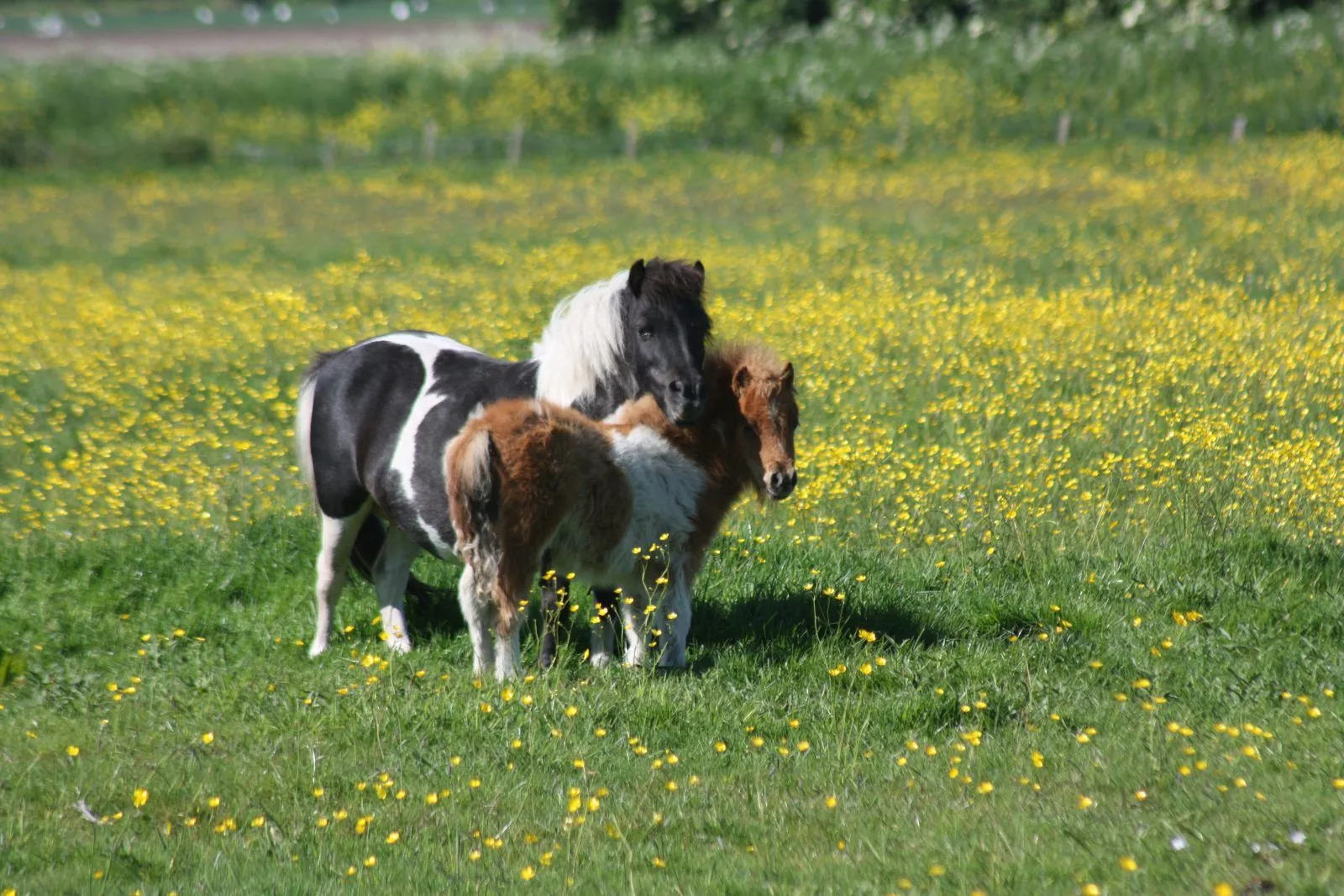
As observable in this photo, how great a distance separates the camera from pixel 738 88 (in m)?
35.2

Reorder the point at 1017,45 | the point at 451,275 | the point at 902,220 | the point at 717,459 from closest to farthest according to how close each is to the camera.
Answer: the point at 717,459, the point at 451,275, the point at 902,220, the point at 1017,45

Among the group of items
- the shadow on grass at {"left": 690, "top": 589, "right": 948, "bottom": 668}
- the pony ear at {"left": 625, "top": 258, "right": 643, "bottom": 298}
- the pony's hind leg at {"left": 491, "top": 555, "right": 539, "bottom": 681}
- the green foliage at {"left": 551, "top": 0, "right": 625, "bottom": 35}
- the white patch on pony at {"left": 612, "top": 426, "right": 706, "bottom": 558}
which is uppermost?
the green foliage at {"left": 551, "top": 0, "right": 625, "bottom": 35}

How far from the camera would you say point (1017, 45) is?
34.8 m

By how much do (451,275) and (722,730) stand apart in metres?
13.0

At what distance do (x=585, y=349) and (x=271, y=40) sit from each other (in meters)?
69.2

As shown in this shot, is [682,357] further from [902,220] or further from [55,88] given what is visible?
[55,88]

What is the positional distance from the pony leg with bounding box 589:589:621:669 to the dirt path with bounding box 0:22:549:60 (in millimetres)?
54679

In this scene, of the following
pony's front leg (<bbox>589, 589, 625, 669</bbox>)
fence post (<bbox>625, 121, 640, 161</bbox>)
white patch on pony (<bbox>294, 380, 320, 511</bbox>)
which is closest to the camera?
pony's front leg (<bbox>589, 589, 625, 669</bbox>)

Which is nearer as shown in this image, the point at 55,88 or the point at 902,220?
the point at 902,220

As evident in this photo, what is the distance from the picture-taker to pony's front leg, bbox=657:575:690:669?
6273 mm

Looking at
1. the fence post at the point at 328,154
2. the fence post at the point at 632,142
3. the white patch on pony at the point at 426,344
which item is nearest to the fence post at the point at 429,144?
the fence post at the point at 328,154

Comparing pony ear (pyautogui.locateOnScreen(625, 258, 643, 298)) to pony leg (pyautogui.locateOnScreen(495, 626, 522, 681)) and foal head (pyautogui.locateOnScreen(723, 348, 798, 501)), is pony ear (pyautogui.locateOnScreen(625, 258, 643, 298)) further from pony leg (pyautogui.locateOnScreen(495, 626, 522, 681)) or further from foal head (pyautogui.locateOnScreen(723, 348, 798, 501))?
pony leg (pyautogui.locateOnScreen(495, 626, 522, 681))

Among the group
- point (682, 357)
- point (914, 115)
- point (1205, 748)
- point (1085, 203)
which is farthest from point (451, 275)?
point (914, 115)

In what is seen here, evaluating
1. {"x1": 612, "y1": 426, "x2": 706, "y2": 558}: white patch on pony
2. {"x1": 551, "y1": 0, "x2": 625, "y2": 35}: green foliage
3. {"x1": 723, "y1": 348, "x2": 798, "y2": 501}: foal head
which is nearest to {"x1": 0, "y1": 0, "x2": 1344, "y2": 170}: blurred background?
{"x1": 551, "y1": 0, "x2": 625, "y2": 35}: green foliage
